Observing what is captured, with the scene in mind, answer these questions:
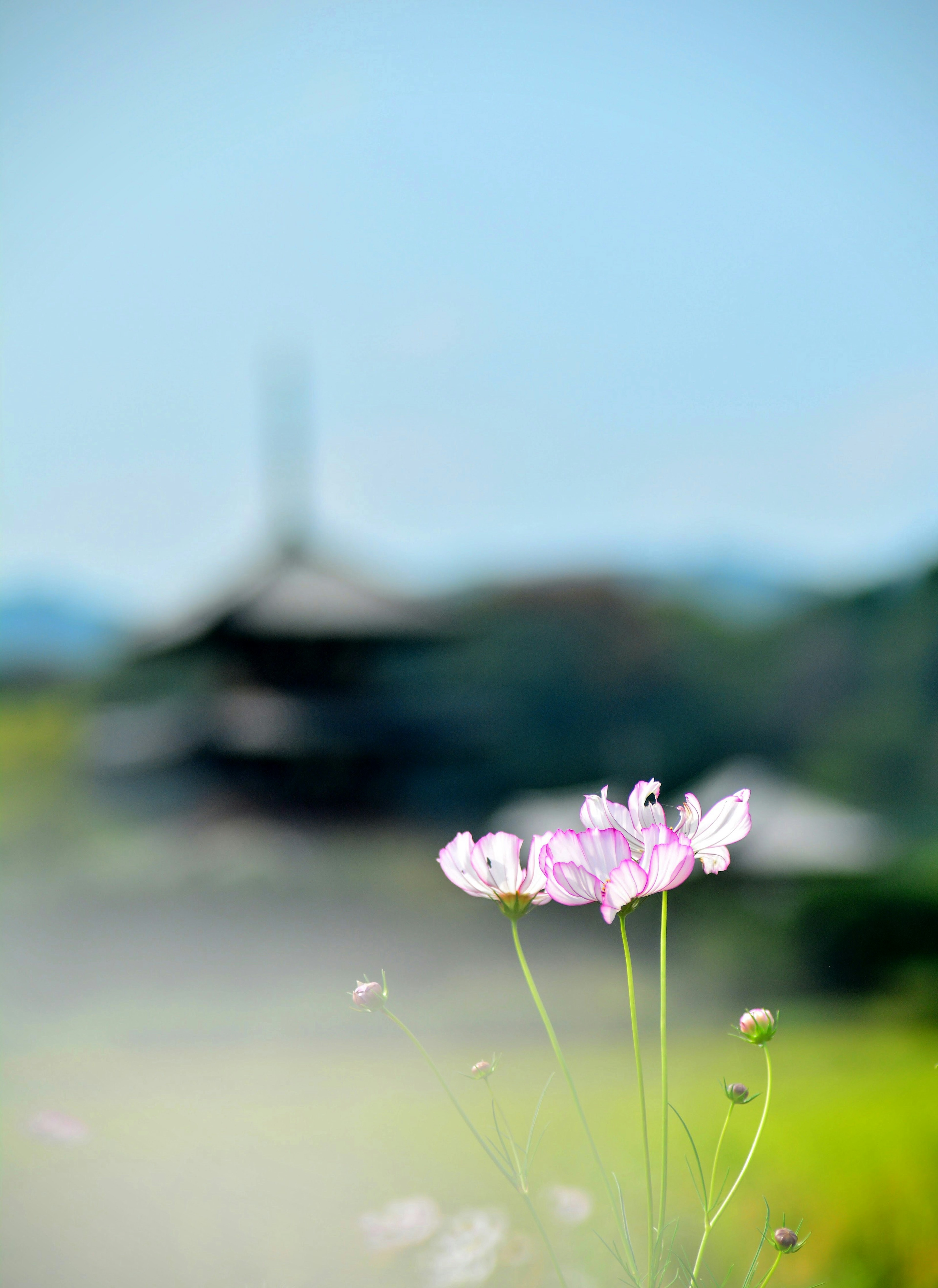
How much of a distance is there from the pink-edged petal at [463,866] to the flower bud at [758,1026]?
120mm

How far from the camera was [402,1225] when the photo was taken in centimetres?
62

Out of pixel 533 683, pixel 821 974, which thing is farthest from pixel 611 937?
pixel 533 683

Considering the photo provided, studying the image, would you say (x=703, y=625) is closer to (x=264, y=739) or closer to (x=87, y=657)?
(x=264, y=739)

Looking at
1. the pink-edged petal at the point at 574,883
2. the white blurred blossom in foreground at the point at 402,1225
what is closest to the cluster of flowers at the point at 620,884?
the pink-edged petal at the point at 574,883

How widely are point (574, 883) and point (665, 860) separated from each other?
3 centimetres

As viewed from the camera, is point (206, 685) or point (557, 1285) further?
point (206, 685)

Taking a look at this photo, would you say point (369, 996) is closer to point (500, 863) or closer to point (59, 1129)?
point (500, 863)

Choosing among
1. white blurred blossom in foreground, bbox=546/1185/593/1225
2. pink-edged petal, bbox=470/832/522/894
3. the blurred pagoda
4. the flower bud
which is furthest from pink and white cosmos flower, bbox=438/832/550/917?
the blurred pagoda

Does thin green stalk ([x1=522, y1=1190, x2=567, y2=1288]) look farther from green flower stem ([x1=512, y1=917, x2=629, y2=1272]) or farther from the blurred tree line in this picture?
the blurred tree line

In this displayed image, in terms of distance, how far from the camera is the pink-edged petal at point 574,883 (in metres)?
0.34

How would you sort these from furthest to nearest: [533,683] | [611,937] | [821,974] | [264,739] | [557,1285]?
1. [533,683]
2. [264,739]
3. [611,937]
4. [821,974]
5. [557,1285]

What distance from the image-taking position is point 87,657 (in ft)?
23.2

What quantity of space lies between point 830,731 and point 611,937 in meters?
3.59

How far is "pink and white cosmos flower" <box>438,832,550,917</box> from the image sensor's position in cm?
37
